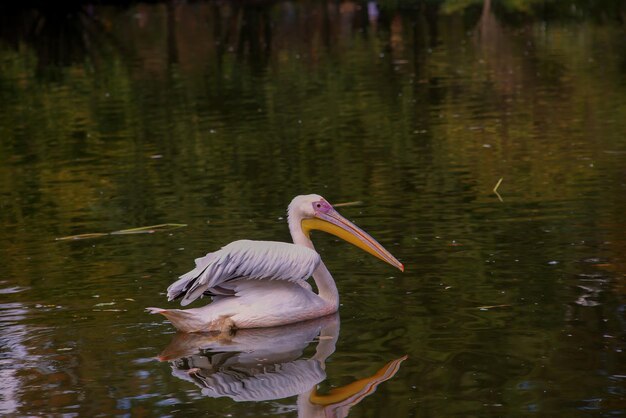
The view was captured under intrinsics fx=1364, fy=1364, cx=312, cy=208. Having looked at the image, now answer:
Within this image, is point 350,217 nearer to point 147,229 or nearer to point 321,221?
point 147,229

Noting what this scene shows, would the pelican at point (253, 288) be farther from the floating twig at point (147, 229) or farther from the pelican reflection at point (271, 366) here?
the floating twig at point (147, 229)

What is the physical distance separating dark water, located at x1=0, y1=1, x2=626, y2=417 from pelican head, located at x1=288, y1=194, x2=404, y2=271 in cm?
34

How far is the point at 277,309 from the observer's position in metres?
7.75

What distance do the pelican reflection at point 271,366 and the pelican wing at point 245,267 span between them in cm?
29

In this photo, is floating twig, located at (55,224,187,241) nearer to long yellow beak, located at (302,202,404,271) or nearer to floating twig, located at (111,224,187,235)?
floating twig, located at (111,224,187,235)

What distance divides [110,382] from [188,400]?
1.72 ft

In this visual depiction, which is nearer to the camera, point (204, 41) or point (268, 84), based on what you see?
point (268, 84)

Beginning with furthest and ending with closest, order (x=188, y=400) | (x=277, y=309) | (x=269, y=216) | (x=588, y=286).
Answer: (x=269, y=216)
(x=588, y=286)
(x=277, y=309)
(x=188, y=400)

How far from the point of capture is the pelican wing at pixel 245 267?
7559 mm

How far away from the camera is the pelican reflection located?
6.48 m

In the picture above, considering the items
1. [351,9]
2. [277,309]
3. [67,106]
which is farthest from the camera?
[351,9]

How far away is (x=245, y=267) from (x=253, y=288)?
0.29m

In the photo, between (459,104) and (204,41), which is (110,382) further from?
(204,41)

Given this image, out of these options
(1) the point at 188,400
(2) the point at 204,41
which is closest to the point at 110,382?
(1) the point at 188,400
